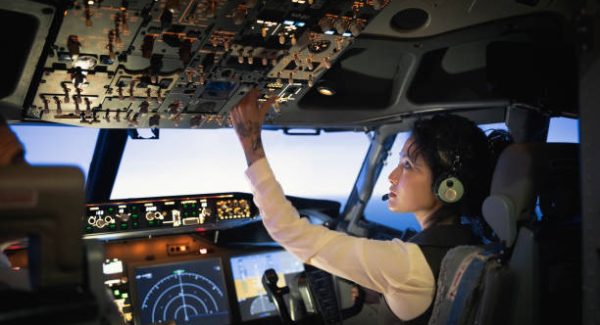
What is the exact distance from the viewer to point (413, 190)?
78.3 inches

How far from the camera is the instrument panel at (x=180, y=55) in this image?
180 centimetres

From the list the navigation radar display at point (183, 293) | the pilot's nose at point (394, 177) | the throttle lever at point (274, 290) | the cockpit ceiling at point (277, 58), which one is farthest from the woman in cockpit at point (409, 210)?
the navigation radar display at point (183, 293)

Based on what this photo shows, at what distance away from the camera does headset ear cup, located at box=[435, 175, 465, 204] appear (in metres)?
1.89

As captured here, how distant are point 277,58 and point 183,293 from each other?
1706 millimetres

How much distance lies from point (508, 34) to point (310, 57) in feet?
3.57

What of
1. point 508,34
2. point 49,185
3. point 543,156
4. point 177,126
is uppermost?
point 508,34

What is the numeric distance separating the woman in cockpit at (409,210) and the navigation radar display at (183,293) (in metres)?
1.60

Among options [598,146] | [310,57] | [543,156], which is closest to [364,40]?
[310,57]

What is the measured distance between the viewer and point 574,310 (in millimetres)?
1760

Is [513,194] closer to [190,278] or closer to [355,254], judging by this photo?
[355,254]

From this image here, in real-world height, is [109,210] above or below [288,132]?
below

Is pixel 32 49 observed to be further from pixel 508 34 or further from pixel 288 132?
pixel 508 34

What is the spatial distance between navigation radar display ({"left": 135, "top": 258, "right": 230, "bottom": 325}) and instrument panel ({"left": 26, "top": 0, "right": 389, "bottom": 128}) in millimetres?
1041

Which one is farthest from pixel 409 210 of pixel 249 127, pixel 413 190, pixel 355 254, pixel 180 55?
pixel 180 55
